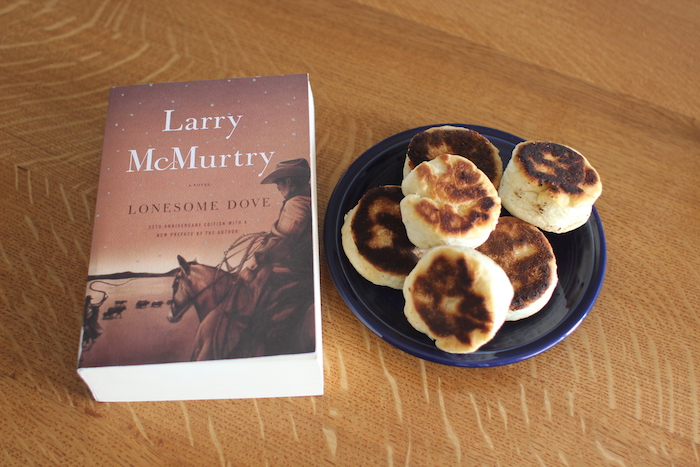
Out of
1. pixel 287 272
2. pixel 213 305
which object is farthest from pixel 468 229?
pixel 213 305

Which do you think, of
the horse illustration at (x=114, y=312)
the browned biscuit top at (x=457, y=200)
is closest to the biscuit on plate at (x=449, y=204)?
the browned biscuit top at (x=457, y=200)

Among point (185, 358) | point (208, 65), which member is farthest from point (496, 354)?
point (208, 65)

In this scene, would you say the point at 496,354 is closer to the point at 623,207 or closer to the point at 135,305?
the point at 623,207

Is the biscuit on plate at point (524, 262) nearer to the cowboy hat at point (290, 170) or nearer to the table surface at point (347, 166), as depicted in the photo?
the table surface at point (347, 166)

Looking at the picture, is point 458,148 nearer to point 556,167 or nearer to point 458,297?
point 556,167

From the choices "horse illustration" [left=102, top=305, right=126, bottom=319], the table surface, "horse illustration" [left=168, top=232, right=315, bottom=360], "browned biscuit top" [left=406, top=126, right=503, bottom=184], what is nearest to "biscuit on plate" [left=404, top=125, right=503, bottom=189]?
"browned biscuit top" [left=406, top=126, right=503, bottom=184]

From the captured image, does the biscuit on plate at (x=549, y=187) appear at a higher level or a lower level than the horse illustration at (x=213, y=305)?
higher
